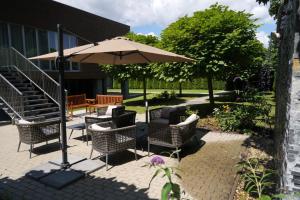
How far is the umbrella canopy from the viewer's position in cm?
578

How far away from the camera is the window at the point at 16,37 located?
45.7 ft

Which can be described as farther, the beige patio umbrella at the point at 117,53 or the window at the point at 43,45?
the window at the point at 43,45

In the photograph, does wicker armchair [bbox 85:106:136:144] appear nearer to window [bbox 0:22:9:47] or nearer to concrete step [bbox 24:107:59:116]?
concrete step [bbox 24:107:59:116]

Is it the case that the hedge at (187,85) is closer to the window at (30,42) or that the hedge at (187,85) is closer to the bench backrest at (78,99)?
the bench backrest at (78,99)

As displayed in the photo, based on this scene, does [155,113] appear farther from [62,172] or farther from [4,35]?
[4,35]

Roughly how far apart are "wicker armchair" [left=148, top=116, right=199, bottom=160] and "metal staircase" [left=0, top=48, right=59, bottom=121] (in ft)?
21.0

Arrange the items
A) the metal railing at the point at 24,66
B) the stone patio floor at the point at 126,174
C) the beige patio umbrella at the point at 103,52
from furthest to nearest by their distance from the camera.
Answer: the metal railing at the point at 24,66 < the beige patio umbrella at the point at 103,52 < the stone patio floor at the point at 126,174

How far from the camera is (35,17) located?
584 inches

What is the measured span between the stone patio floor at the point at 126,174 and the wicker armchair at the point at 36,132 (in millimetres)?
387

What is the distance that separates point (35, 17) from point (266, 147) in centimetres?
1360

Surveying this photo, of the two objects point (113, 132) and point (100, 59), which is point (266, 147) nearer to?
point (113, 132)

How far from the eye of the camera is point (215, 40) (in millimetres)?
10484

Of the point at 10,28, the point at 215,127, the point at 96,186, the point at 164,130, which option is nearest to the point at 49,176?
the point at 96,186

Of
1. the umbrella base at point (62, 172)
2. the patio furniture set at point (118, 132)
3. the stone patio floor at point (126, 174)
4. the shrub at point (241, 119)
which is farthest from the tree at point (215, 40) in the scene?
the umbrella base at point (62, 172)
